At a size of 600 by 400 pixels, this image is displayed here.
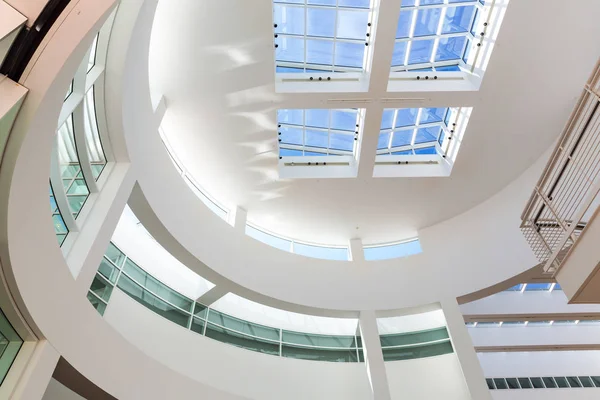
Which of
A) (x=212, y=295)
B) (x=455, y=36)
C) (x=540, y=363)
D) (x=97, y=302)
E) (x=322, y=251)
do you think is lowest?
(x=97, y=302)

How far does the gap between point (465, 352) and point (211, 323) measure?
8.53 metres

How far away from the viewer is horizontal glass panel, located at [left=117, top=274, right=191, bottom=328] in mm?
11430

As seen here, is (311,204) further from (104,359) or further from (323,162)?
(104,359)

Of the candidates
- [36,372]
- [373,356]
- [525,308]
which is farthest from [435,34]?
[36,372]

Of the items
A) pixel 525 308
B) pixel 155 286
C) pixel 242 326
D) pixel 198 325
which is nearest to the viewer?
pixel 155 286

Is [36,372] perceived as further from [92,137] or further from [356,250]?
[356,250]

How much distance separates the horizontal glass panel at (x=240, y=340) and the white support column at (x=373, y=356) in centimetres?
317

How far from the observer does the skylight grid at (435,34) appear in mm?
12828

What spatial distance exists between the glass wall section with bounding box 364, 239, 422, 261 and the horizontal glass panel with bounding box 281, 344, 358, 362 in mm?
5109

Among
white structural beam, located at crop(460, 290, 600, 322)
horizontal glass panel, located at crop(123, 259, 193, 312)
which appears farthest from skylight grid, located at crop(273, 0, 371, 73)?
white structural beam, located at crop(460, 290, 600, 322)

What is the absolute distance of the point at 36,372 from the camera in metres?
5.56

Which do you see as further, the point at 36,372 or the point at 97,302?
the point at 97,302

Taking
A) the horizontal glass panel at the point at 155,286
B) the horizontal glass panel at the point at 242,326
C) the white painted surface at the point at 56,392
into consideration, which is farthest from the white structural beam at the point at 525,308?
the white painted surface at the point at 56,392

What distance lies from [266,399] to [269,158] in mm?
8381
